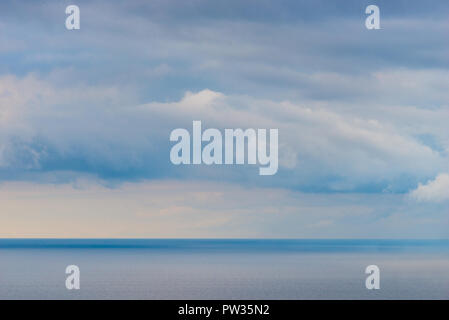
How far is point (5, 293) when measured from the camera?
77.6 meters

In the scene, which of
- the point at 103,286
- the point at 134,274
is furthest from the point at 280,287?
the point at 134,274

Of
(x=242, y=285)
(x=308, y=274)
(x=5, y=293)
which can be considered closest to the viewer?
(x=5, y=293)
